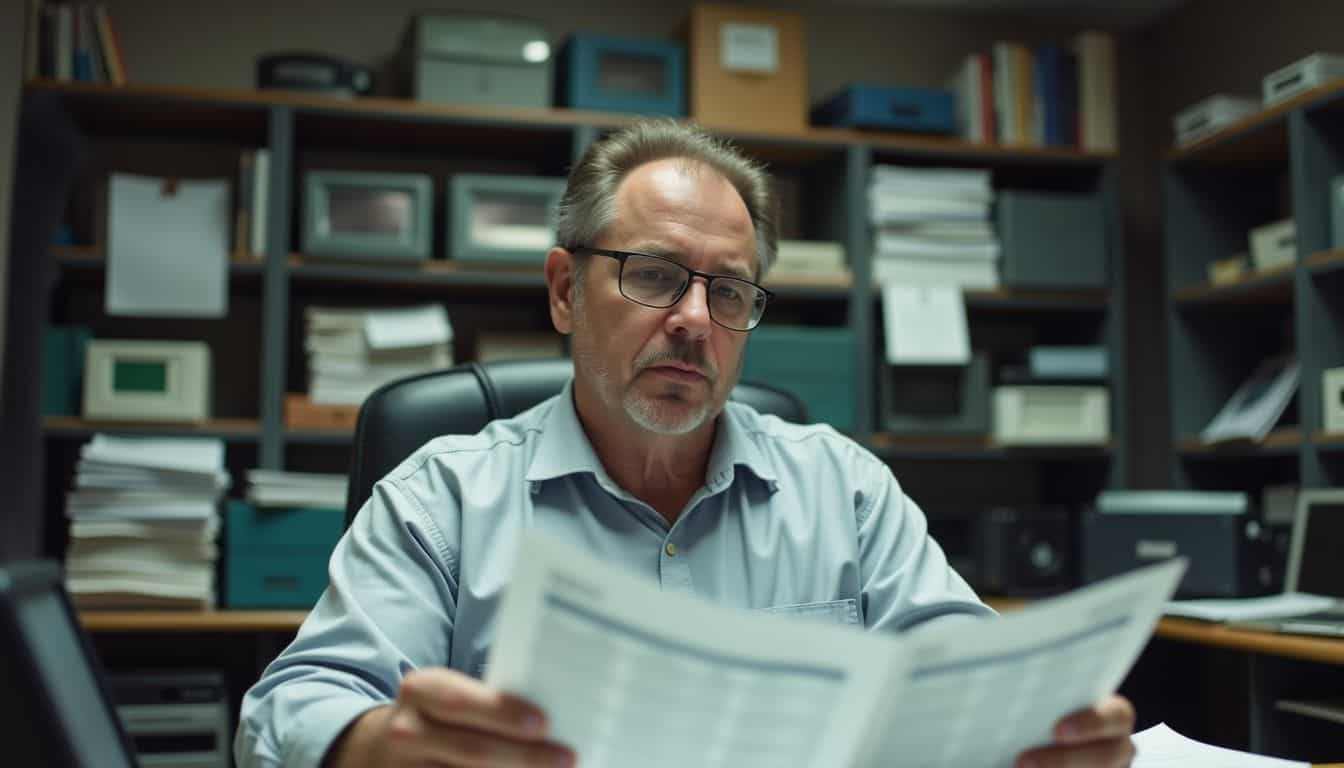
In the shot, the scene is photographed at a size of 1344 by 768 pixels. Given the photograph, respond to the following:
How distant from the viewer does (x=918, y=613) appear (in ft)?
3.90

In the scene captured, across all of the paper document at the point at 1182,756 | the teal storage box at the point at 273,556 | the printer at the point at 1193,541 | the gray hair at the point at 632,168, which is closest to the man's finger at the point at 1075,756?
the paper document at the point at 1182,756

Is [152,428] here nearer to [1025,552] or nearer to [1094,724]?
[1025,552]

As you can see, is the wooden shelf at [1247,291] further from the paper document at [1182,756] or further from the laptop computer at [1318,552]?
the paper document at [1182,756]

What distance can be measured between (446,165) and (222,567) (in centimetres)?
120

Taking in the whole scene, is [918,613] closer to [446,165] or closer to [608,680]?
[608,680]

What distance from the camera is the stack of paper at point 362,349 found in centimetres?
270

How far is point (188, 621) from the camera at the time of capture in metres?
2.39

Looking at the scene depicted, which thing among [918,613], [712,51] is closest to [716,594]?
[918,613]

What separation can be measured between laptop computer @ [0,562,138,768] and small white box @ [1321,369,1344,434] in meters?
2.47

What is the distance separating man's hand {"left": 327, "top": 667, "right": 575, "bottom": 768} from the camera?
60 centimetres

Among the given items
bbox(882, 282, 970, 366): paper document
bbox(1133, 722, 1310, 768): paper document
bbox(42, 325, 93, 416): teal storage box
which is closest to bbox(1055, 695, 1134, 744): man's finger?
A: bbox(1133, 722, 1310, 768): paper document

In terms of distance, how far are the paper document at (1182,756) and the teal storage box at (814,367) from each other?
6.21ft

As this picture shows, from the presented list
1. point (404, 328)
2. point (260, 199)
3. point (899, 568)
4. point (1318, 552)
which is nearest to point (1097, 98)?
point (1318, 552)

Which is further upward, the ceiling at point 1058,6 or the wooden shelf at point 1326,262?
the ceiling at point 1058,6
